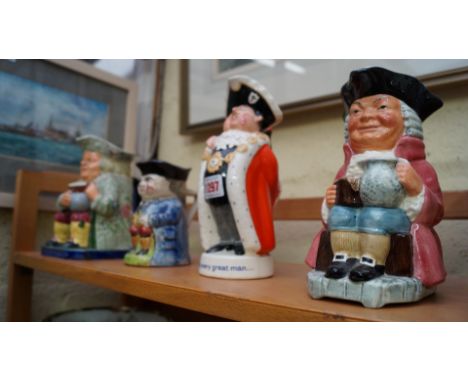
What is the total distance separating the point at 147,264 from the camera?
881mm

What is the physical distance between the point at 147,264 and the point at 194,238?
1.65 ft

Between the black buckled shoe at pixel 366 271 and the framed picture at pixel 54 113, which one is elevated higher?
the framed picture at pixel 54 113

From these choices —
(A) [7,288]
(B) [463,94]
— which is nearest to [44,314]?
(A) [7,288]

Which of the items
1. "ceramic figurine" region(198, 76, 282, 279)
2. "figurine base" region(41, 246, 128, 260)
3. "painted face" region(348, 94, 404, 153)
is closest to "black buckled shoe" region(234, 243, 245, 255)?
"ceramic figurine" region(198, 76, 282, 279)

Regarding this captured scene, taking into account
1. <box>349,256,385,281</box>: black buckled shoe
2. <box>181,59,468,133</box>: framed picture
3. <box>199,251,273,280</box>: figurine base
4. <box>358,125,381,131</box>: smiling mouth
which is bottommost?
<box>199,251,273,280</box>: figurine base

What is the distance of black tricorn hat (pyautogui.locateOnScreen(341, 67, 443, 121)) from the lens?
570 mm

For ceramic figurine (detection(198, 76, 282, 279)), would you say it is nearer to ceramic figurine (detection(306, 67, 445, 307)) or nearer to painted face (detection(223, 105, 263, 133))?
painted face (detection(223, 105, 263, 133))

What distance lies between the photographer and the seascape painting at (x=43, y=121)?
3.92 feet

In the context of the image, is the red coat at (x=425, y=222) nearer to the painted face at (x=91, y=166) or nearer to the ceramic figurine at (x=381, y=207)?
the ceramic figurine at (x=381, y=207)

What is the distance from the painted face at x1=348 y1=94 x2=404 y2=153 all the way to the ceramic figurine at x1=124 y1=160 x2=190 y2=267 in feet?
1.54

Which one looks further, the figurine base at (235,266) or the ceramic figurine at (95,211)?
the ceramic figurine at (95,211)

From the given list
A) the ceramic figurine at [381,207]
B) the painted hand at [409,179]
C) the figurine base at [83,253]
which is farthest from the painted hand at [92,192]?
the painted hand at [409,179]

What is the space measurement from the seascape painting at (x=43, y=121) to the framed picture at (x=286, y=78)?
1.08ft

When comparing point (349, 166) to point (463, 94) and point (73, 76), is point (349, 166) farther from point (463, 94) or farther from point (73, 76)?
point (73, 76)
